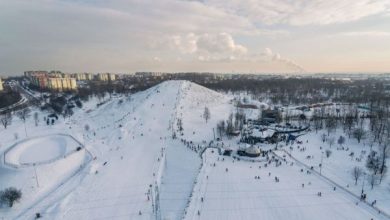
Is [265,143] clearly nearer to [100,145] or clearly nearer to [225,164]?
[225,164]

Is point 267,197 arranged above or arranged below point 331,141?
below

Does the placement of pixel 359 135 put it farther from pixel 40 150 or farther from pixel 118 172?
pixel 40 150

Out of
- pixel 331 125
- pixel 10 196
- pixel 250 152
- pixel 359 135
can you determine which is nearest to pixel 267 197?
pixel 250 152

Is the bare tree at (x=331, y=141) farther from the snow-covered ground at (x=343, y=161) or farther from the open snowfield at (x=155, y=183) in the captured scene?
the open snowfield at (x=155, y=183)

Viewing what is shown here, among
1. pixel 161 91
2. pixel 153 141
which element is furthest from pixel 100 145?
pixel 161 91

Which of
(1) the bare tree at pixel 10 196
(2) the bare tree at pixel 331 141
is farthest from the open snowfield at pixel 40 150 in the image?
(2) the bare tree at pixel 331 141

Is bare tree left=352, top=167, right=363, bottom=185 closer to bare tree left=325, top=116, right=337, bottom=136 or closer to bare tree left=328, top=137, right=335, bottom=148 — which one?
bare tree left=328, top=137, right=335, bottom=148
